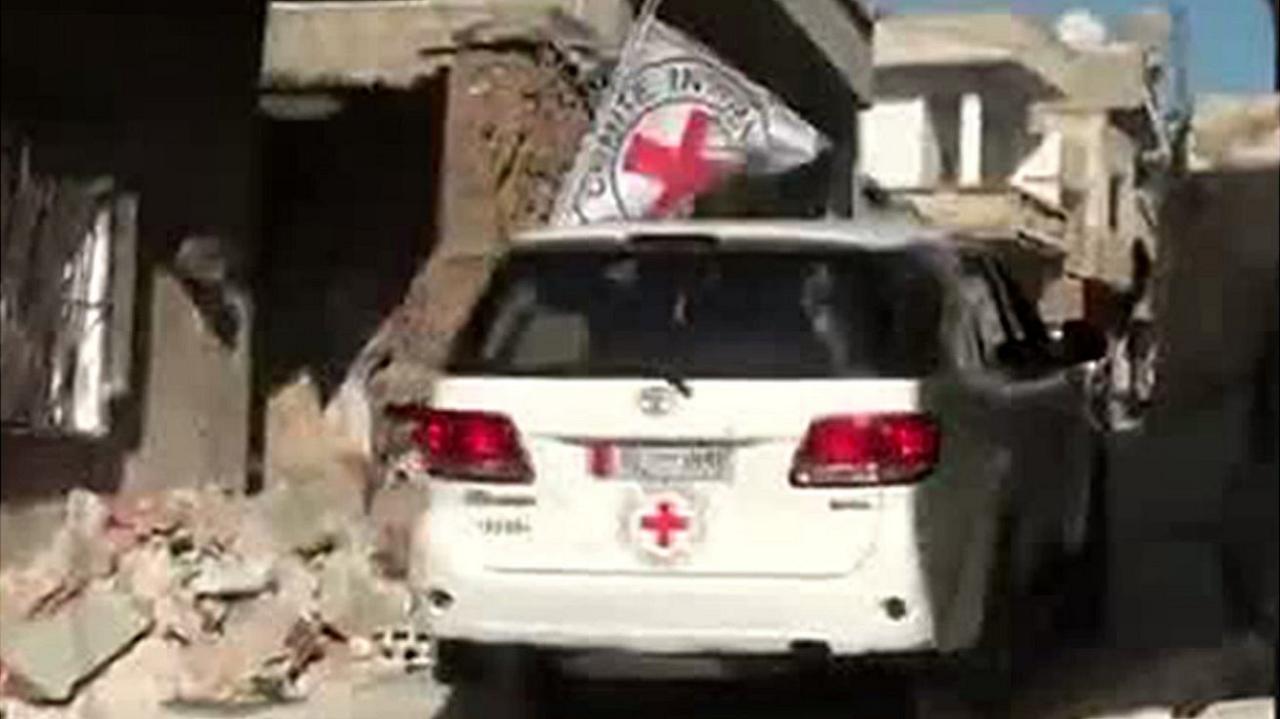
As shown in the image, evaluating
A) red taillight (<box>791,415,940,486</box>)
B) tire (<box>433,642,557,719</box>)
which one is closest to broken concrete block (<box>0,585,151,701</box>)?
tire (<box>433,642,557,719</box>)

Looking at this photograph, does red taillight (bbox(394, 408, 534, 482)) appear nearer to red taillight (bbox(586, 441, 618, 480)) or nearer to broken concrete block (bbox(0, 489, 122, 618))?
red taillight (bbox(586, 441, 618, 480))

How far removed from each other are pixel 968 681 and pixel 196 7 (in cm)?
552

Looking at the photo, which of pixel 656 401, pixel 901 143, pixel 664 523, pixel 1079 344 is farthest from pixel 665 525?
pixel 901 143

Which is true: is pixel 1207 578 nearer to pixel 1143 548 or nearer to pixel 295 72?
pixel 1143 548

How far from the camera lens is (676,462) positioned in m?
8.88

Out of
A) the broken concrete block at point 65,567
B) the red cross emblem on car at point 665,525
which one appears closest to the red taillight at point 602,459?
the red cross emblem on car at point 665,525

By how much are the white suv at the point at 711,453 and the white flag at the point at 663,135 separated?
425 centimetres

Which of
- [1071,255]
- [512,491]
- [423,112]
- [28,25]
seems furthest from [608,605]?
[1071,255]

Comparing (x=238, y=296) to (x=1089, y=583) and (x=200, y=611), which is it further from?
(x=1089, y=583)

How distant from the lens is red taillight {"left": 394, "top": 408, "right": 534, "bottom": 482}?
906 centimetres

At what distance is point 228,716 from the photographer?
35.2ft

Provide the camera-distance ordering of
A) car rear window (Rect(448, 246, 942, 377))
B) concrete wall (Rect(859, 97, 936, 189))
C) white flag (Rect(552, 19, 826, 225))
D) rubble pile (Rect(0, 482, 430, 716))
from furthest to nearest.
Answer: concrete wall (Rect(859, 97, 936, 189)) → white flag (Rect(552, 19, 826, 225)) → rubble pile (Rect(0, 482, 430, 716)) → car rear window (Rect(448, 246, 942, 377))

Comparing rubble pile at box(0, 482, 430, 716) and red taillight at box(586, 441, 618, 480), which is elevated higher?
red taillight at box(586, 441, 618, 480)

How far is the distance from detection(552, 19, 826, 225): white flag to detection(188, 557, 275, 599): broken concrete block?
274 cm
